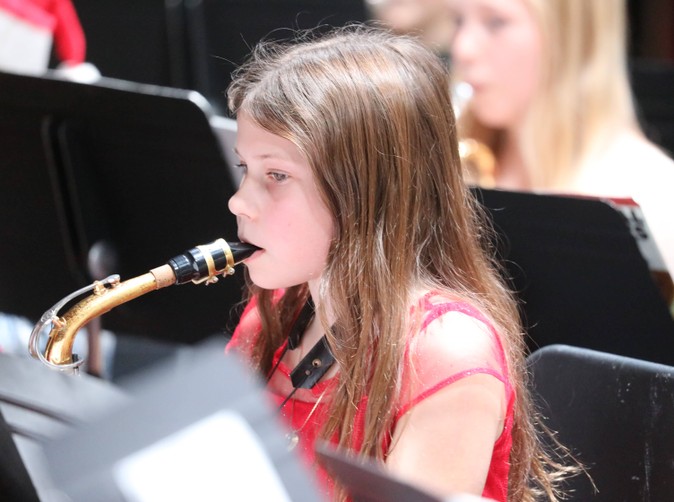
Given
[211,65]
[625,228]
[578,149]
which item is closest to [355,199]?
[625,228]

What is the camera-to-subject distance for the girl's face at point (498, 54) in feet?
7.11

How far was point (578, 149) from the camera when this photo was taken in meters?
2.16

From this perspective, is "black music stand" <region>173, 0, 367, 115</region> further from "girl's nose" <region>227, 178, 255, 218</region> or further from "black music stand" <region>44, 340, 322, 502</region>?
"black music stand" <region>44, 340, 322, 502</region>

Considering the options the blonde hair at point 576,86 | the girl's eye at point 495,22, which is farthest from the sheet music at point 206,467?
the girl's eye at point 495,22

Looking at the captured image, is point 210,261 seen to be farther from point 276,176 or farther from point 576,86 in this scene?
point 576,86

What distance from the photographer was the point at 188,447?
558mm

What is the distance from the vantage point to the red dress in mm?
1086

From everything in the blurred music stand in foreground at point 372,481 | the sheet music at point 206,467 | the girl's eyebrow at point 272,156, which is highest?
the sheet music at point 206,467

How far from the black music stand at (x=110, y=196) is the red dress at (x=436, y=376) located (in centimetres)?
48

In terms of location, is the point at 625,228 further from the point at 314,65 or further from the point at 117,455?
the point at 117,455

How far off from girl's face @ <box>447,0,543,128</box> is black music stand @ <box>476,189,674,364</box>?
913mm

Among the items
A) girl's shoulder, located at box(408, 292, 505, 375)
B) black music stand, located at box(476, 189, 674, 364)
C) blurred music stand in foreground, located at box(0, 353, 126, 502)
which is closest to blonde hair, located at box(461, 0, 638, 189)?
black music stand, located at box(476, 189, 674, 364)

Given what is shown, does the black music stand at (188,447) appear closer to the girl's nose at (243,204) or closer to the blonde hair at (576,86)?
the girl's nose at (243,204)

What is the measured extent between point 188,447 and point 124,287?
75 cm
